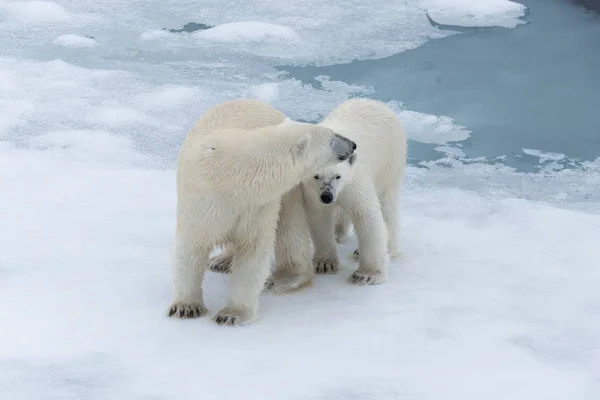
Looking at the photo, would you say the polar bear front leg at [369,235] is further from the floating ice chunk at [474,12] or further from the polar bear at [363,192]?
the floating ice chunk at [474,12]

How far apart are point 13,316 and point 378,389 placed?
1319 mm

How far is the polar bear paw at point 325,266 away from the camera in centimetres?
411

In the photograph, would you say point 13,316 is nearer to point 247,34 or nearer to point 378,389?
point 378,389

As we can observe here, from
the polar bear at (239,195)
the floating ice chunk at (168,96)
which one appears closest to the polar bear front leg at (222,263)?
the polar bear at (239,195)

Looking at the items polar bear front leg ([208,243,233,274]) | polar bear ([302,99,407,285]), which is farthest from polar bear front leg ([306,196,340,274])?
polar bear front leg ([208,243,233,274])

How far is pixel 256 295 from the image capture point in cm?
350

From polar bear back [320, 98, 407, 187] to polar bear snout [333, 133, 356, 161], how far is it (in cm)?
53

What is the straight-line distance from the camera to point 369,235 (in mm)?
3936

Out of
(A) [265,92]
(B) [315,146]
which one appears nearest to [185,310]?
(B) [315,146]

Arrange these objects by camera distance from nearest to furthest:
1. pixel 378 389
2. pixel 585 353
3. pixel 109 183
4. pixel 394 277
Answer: pixel 378 389, pixel 585 353, pixel 394 277, pixel 109 183

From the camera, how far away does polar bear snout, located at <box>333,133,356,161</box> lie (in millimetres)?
3371

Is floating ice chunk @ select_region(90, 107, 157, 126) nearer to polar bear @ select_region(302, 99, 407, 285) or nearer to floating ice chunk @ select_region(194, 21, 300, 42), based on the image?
floating ice chunk @ select_region(194, 21, 300, 42)

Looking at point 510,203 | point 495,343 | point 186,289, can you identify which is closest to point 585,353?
point 495,343

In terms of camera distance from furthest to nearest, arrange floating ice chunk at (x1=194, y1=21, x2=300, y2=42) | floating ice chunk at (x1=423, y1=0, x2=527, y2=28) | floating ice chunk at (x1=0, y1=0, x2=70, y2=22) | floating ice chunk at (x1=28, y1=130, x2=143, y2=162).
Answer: floating ice chunk at (x1=423, y1=0, x2=527, y2=28), floating ice chunk at (x1=0, y1=0, x2=70, y2=22), floating ice chunk at (x1=194, y1=21, x2=300, y2=42), floating ice chunk at (x1=28, y1=130, x2=143, y2=162)
